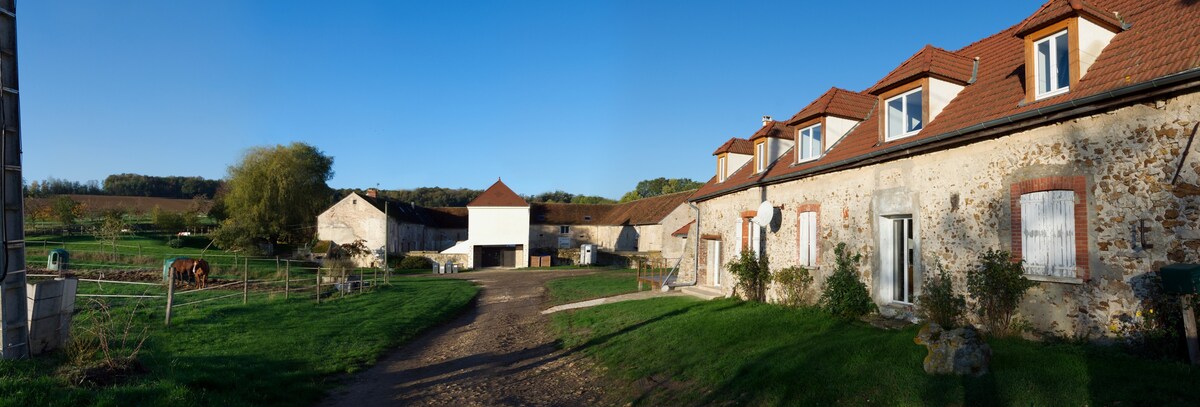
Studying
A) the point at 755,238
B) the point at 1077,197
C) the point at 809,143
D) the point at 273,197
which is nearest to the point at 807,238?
the point at 809,143

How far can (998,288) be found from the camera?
28.9ft

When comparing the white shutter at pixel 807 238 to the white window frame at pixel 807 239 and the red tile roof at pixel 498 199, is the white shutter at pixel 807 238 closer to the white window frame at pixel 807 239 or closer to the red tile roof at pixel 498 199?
the white window frame at pixel 807 239

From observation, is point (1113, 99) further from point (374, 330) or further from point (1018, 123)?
point (374, 330)

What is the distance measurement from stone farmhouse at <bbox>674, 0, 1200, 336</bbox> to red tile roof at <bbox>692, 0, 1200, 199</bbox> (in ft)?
0.09

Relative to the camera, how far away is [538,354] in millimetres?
12203

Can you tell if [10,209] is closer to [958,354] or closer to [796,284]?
[958,354]

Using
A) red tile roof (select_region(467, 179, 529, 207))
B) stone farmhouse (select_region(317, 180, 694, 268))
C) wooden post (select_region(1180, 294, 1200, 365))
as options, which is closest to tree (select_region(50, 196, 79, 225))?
stone farmhouse (select_region(317, 180, 694, 268))

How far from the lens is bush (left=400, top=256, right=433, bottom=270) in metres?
47.2

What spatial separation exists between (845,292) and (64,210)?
184 ft

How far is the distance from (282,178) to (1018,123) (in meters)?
55.9

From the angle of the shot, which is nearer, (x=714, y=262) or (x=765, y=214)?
(x=765, y=214)

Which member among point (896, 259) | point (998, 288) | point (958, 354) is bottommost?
point (958, 354)

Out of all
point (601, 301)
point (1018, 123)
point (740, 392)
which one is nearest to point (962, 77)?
point (1018, 123)

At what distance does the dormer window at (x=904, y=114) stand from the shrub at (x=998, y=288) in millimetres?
3286
